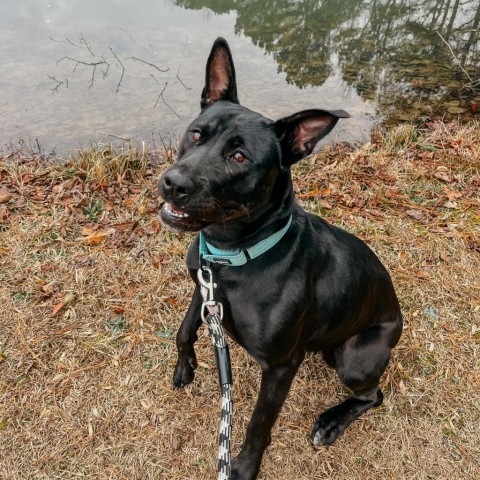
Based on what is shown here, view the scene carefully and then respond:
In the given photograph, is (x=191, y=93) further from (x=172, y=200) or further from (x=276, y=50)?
(x=172, y=200)

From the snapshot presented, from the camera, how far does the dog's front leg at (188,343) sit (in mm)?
3074

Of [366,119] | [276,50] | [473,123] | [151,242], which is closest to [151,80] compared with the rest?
[276,50]

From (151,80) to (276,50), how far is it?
275 centimetres

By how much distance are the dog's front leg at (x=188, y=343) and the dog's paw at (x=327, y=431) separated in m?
0.93

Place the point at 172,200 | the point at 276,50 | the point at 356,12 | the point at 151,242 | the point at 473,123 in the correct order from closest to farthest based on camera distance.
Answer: the point at 172,200 → the point at 151,242 → the point at 473,123 → the point at 276,50 → the point at 356,12

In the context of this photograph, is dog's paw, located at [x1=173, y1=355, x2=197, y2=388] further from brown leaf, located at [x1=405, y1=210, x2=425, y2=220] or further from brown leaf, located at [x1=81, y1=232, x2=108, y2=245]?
brown leaf, located at [x1=405, y1=210, x2=425, y2=220]

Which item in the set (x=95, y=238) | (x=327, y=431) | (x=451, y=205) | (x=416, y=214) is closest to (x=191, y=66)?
(x=95, y=238)

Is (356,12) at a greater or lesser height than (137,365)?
greater

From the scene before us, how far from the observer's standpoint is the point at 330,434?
3066mm

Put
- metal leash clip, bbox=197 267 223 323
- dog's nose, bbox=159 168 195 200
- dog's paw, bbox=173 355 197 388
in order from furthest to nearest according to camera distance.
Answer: dog's paw, bbox=173 355 197 388 → metal leash clip, bbox=197 267 223 323 → dog's nose, bbox=159 168 195 200

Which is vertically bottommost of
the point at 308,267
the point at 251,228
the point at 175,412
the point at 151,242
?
the point at 175,412

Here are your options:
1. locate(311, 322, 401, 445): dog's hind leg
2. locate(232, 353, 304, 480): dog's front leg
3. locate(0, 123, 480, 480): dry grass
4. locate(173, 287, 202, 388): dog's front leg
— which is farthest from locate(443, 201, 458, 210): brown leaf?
locate(173, 287, 202, 388): dog's front leg

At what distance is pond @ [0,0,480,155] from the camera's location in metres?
6.58

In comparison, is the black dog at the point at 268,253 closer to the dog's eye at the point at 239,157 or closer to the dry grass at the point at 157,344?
the dog's eye at the point at 239,157
